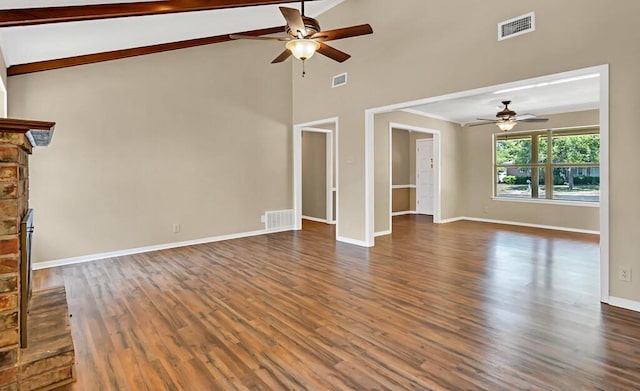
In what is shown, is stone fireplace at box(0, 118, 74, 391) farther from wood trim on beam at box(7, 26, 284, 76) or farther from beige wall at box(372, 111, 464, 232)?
beige wall at box(372, 111, 464, 232)

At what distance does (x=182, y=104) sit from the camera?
5742 millimetres

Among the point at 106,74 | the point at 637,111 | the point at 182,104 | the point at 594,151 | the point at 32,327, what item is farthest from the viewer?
the point at 594,151

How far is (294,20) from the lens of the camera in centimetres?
329

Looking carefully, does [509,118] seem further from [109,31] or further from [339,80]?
[109,31]

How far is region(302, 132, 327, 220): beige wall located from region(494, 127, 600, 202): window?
14.1 ft

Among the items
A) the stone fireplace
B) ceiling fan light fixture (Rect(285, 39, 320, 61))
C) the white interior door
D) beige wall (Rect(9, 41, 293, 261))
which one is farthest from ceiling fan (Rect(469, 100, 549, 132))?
the stone fireplace

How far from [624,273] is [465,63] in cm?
276

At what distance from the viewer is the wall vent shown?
7.00 meters

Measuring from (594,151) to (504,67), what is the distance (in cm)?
498

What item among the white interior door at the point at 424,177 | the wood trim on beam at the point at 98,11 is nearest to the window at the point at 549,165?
the white interior door at the point at 424,177

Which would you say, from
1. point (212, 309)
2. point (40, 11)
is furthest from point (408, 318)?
point (40, 11)

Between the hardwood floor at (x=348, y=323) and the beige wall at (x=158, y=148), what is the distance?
707 mm

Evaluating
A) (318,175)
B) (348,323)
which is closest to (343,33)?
(348,323)

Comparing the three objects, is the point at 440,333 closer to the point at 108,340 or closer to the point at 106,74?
the point at 108,340
